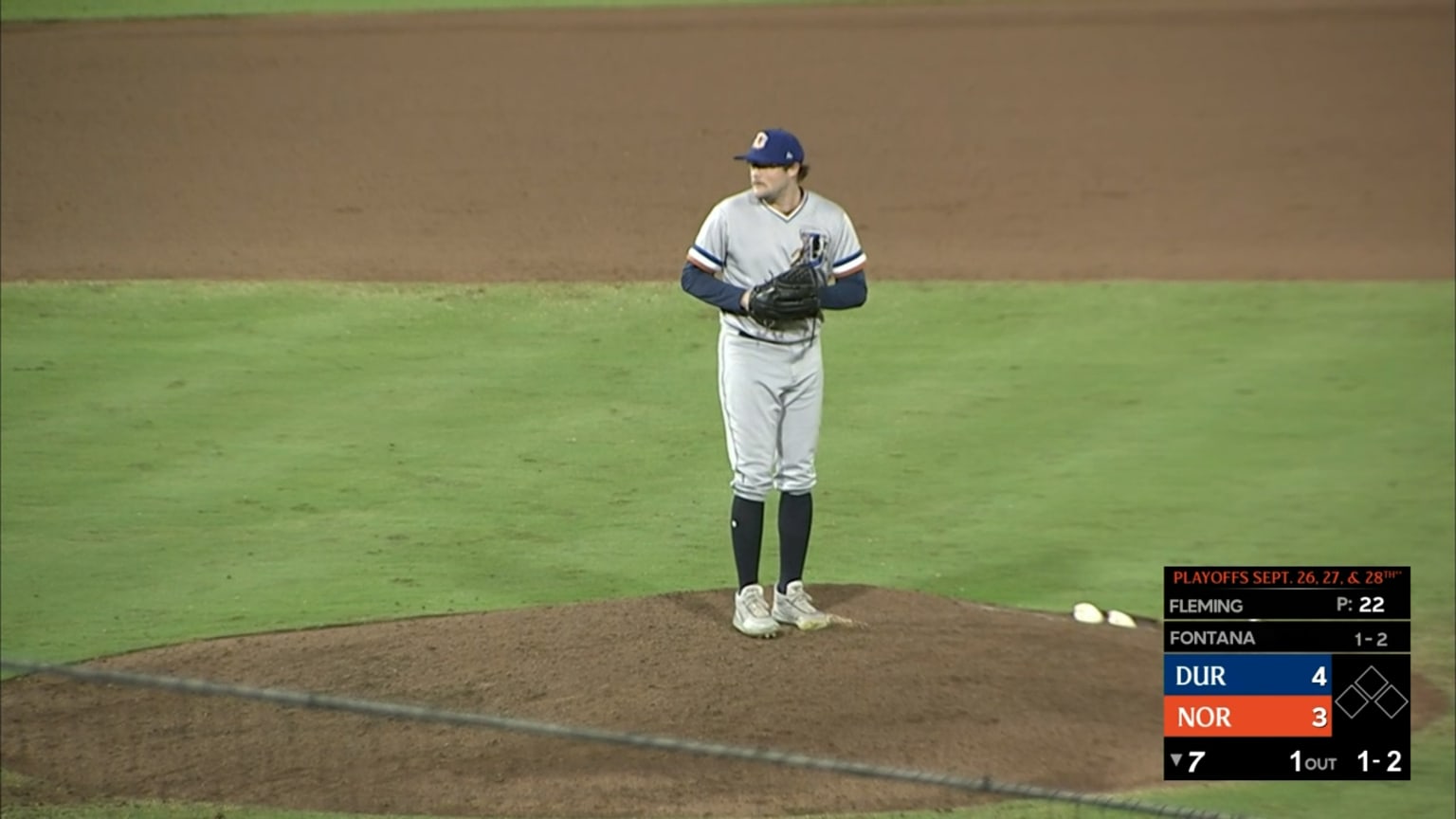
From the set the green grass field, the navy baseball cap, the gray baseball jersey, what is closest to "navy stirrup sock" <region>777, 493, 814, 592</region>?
the gray baseball jersey

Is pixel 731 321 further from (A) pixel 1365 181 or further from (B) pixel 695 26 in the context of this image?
(B) pixel 695 26

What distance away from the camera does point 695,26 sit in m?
18.3

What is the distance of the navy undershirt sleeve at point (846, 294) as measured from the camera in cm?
696

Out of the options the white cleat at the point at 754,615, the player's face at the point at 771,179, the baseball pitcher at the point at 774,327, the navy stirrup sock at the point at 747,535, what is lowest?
the white cleat at the point at 754,615

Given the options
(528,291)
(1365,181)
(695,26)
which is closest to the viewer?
(528,291)

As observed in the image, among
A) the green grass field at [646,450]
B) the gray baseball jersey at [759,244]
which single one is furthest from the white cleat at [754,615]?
the green grass field at [646,450]

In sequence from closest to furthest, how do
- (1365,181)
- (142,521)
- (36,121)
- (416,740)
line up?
(416,740) → (142,521) → (1365,181) → (36,121)

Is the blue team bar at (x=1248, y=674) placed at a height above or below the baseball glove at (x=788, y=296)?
below

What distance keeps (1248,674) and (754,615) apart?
1641mm

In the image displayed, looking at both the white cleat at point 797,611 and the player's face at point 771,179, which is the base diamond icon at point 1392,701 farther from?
the player's face at point 771,179

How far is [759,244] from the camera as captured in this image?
22.8 ft

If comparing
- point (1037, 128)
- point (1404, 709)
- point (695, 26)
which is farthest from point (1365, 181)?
point (1404, 709)

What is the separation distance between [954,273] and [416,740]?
7894mm
